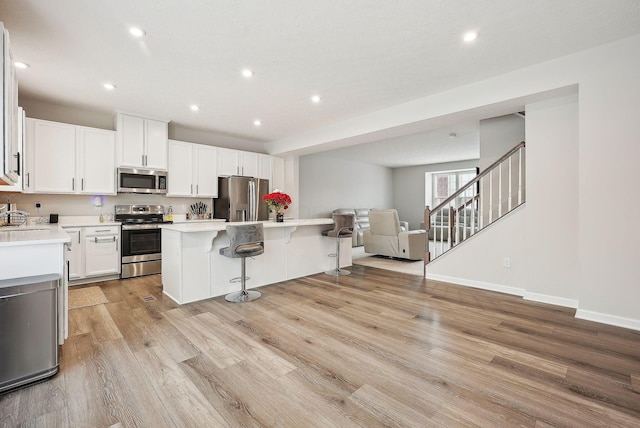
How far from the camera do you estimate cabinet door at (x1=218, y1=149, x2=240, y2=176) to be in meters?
5.94

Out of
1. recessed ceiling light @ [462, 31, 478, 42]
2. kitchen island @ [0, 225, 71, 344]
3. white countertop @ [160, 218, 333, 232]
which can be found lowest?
kitchen island @ [0, 225, 71, 344]

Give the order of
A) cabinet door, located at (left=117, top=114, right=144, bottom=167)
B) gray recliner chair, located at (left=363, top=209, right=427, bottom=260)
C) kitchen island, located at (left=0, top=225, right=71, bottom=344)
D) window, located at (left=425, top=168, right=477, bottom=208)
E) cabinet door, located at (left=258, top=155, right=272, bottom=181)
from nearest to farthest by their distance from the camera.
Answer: kitchen island, located at (left=0, top=225, right=71, bottom=344), cabinet door, located at (left=117, top=114, right=144, bottom=167), gray recliner chair, located at (left=363, top=209, right=427, bottom=260), cabinet door, located at (left=258, top=155, right=272, bottom=181), window, located at (left=425, top=168, right=477, bottom=208)

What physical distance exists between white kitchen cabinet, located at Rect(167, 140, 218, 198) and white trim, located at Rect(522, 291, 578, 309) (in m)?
5.37

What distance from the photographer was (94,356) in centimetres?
226

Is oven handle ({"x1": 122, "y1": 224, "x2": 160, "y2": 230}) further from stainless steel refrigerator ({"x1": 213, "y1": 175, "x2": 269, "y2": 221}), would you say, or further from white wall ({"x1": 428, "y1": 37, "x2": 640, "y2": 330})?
white wall ({"x1": 428, "y1": 37, "x2": 640, "y2": 330})

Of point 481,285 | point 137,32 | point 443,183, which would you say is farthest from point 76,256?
point 443,183

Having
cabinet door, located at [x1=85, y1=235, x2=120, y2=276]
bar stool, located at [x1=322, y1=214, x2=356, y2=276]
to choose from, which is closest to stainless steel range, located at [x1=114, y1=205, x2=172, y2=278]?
cabinet door, located at [x1=85, y1=235, x2=120, y2=276]

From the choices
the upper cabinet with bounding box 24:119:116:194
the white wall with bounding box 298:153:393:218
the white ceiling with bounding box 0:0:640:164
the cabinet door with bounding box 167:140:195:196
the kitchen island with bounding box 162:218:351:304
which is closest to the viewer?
the white ceiling with bounding box 0:0:640:164

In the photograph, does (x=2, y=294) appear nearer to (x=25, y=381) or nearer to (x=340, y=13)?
(x=25, y=381)

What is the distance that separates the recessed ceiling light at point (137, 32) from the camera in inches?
A: 101

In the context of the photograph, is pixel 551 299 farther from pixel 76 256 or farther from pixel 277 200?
pixel 76 256

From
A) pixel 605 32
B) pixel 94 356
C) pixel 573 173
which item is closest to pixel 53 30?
pixel 94 356

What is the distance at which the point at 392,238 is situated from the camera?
6293 mm

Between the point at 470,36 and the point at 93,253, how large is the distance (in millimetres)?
5490
